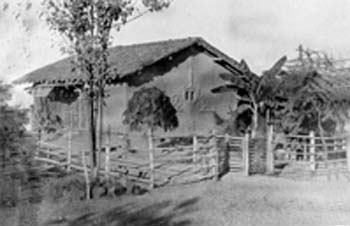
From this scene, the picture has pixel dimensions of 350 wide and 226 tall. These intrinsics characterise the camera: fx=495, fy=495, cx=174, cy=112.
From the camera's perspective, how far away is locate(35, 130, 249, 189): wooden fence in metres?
4.28

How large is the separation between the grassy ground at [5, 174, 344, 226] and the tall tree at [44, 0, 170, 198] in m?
0.53

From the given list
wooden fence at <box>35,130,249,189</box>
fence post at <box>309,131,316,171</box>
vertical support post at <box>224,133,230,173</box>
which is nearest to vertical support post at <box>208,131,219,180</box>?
wooden fence at <box>35,130,249,189</box>

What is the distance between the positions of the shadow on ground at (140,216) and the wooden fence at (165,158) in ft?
2.10

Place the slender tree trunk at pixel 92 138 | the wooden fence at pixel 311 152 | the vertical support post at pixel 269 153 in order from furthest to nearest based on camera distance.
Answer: the vertical support post at pixel 269 153, the wooden fence at pixel 311 152, the slender tree trunk at pixel 92 138

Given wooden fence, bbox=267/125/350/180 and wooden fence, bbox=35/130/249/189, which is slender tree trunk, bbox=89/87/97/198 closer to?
wooden fence, bbox=35/130/249/189

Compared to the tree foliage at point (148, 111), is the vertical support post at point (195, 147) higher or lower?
lower

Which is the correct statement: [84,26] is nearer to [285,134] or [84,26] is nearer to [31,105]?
[31,105]

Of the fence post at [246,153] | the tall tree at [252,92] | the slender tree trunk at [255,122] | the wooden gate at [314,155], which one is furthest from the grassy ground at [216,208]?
the tall tree at [252,92]

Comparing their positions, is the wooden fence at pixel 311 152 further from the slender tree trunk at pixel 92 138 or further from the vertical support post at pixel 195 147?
the slender tree trunk at pixel 92 138

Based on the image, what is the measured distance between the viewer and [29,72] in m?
2.24

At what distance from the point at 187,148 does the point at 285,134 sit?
1.45 m

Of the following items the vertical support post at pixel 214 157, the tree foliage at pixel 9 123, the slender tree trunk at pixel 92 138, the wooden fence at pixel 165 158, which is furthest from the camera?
the vertical support post at pixel 214 157

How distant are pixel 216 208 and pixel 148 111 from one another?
0.82m

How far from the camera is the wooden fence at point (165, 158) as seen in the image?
14.0ft
